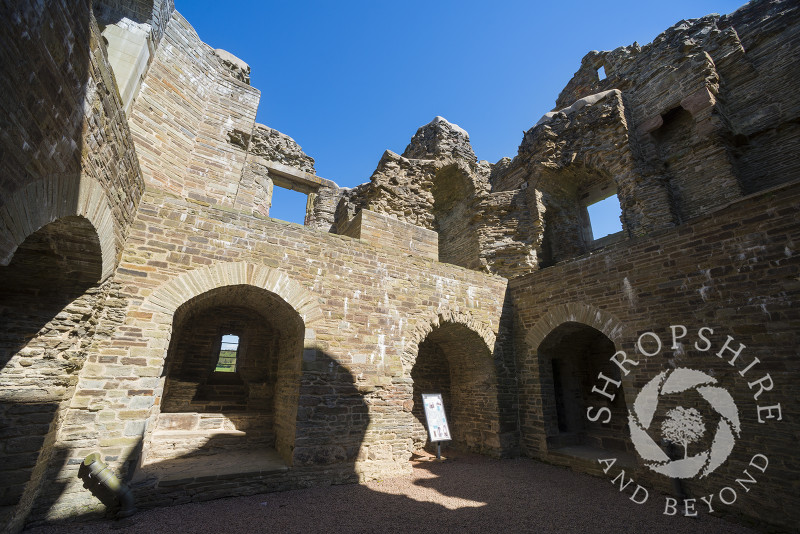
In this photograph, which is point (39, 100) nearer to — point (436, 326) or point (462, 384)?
point (436, 326)

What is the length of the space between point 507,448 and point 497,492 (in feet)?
7.43

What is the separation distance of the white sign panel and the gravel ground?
30.6 inches

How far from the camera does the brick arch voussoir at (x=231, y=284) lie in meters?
4.70

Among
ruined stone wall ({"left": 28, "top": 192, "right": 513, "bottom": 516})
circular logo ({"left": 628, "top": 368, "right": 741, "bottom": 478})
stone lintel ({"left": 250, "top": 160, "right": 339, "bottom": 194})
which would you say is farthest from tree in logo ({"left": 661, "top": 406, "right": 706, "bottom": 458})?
stone lintel ({"left": 250, "top": 160, "right": 339, "bottom": 194})

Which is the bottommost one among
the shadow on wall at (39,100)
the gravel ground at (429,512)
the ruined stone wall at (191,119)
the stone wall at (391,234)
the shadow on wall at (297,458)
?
the gravel ground at (429,512)

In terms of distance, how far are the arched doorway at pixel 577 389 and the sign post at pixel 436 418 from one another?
2.33 metres

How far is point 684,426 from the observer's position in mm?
5008

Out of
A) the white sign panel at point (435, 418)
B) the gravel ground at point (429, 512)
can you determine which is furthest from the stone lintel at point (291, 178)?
the gravel ground at point (429, 512)

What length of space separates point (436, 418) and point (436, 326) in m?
1.78

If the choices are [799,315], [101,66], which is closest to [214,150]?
[101,66]

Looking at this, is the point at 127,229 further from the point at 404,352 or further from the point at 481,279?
the point at 481,279

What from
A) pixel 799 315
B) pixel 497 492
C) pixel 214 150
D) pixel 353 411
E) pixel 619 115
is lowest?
pixel 497 492

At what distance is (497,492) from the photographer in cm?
510

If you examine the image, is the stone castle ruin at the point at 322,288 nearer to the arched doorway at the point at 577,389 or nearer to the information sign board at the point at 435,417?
the arched doorway at the point at 577,389
